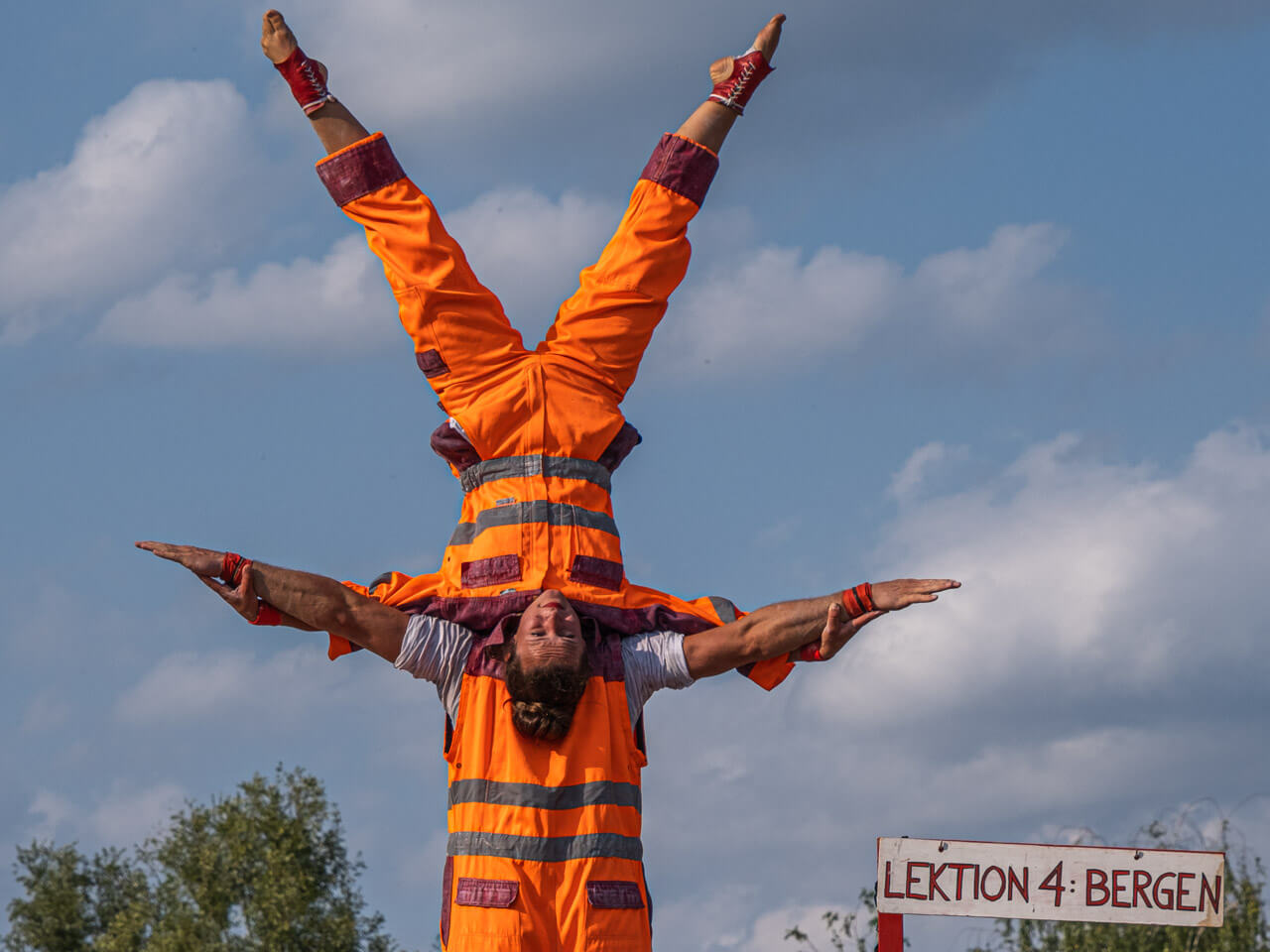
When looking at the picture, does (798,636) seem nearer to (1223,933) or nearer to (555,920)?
(555,920)

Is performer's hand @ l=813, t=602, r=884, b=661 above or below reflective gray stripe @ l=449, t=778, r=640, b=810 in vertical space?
above

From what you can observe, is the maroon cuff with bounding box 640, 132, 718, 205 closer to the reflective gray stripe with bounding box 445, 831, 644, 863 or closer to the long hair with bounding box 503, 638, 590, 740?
the long hair with bounding box 503, 638, 590, 740

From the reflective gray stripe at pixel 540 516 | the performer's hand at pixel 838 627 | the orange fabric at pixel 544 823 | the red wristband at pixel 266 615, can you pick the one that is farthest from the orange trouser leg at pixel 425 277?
the performer's hand at pixel 838 627

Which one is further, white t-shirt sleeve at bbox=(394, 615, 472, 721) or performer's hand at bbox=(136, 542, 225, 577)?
white t-shirt sleeve at bbox=(394, 615, 472, 721)

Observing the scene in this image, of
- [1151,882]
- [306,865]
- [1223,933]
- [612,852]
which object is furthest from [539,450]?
[306,865]

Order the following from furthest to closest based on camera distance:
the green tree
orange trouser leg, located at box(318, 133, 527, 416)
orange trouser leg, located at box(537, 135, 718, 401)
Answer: the green tree < orange trouser leg, located at box(537, 135, 718, 401) < orange trouser leg, located at box(318, 133, 527, 416)

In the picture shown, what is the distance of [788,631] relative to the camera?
29.6 feet

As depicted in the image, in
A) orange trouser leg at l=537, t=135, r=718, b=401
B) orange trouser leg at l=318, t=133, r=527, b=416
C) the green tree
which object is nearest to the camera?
orange trouser leg at l=318, t=133, r=527, b=416

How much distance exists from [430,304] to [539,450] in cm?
98

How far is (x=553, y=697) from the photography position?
29.2 ft

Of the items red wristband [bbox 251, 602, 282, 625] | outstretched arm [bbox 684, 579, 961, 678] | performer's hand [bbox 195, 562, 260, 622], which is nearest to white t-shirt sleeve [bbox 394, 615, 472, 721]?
red wristband [bbox 251, 602, 282, 625]

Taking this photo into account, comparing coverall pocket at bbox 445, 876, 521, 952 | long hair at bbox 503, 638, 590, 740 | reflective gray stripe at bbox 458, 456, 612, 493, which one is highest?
reflective gray stripe at bbox 458, 456, 612, 493

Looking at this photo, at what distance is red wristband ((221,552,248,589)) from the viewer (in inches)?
341

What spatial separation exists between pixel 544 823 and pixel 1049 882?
266 cm
